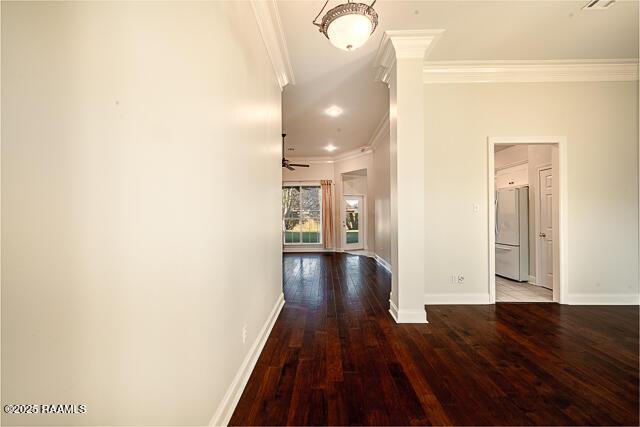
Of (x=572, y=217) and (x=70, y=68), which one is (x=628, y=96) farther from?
(x=70, y=68)

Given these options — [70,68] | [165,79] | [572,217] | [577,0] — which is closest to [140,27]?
[165,79]

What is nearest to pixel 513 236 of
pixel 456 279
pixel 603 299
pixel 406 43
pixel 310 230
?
pixel 603 299

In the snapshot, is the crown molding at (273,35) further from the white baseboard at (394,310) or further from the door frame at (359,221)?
the door frame at (359,221)

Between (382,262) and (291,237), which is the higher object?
(291,237)

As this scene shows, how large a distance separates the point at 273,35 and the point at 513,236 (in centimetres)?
513

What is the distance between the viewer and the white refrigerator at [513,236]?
439 cm

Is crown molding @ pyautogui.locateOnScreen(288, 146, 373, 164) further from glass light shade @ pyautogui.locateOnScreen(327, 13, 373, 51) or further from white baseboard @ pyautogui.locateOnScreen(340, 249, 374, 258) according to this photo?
glass light shade @ pyautogui.locateOnScreen(327, 13, 373, 51)

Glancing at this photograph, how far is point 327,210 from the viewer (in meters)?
8.23

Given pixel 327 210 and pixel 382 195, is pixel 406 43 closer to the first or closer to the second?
pixel 382 195

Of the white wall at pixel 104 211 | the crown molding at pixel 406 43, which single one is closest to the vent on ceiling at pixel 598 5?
the crown molding at pixel 406 43

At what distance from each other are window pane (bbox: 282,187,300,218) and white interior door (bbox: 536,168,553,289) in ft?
21.1

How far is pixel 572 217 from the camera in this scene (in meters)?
3.30

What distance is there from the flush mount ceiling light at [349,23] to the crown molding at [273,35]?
0.74m

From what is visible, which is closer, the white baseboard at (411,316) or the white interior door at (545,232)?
the white baseboard at (411,316)
